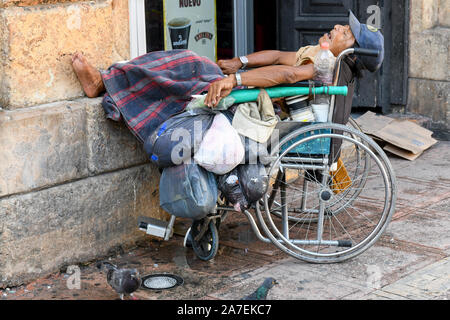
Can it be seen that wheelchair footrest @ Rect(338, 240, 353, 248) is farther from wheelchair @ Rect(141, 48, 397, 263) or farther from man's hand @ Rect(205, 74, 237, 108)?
man's hand @ Rect(205, 74, 237, 108)

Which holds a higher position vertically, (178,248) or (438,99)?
(438,99)

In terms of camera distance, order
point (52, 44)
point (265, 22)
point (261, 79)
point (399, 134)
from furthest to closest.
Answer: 1. point (265, 22)
2. point (399, 134)
3. point (52, 44)
4. point (261, 79)

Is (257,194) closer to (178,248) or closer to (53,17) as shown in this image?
(178,248)

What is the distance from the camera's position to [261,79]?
13.4 ft

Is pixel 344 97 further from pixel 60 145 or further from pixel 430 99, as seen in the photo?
pixel 430 99

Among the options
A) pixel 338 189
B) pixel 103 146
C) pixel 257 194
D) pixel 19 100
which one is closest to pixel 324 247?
pixel 338 189

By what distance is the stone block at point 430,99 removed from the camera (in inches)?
271

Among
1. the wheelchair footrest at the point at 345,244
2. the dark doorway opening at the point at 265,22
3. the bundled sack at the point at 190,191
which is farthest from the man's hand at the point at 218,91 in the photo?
the dark doorway opening at the point at 265,22

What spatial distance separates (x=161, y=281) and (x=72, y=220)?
0.62 metres

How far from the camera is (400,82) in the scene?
7.05 m

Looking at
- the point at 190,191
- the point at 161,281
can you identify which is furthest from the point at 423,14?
the point at 161,281

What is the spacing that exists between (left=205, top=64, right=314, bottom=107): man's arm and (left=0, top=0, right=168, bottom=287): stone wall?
2.51 feet

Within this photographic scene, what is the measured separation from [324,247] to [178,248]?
88 cm

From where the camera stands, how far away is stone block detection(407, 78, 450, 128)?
22.6 feet
